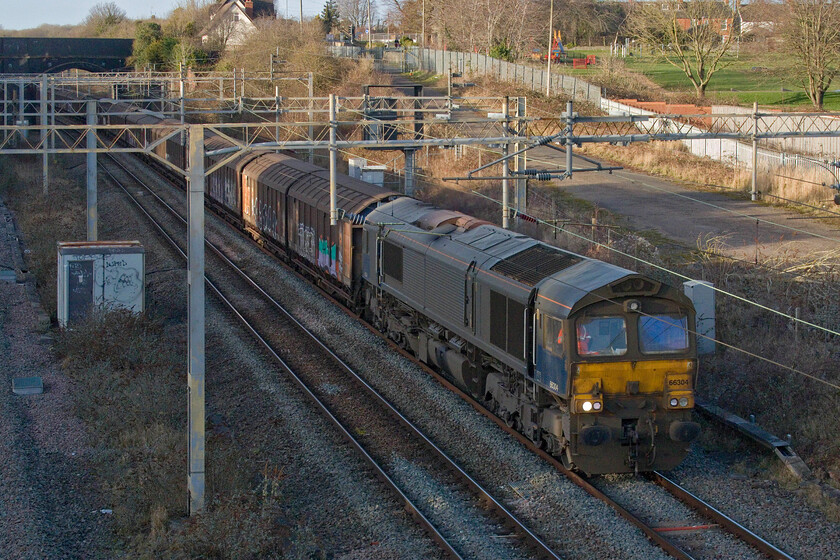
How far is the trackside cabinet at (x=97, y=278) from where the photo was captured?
1969cm

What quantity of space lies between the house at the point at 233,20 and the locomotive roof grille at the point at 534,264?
74.1 metres

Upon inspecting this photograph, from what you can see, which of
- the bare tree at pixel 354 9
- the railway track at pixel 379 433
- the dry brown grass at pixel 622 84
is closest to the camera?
the railway track at pixel 379 433

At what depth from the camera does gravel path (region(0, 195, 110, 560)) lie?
412 inches

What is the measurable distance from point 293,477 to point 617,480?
4586 millimetres

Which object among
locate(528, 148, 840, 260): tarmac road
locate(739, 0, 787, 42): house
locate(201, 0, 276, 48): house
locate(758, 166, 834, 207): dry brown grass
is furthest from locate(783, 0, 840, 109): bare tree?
locate(201, 0, 276, 48): house

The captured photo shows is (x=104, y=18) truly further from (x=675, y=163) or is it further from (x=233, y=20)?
(x=675, y=163)

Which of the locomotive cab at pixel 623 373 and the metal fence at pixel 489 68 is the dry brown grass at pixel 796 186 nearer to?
the metal fence at pixel 489 68

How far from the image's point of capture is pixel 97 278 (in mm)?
19875

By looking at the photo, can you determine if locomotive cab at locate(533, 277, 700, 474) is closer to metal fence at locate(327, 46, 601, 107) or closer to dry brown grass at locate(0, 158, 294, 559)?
dry brown grass at locate(0, 158, 294, 559)

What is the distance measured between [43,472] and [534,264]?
7.64 m

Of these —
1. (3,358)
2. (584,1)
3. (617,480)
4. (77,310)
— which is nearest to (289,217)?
(77,310)

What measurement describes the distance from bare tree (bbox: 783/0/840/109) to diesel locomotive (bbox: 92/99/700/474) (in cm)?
3507

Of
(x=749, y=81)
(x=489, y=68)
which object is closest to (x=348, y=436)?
(x=489, y=68)

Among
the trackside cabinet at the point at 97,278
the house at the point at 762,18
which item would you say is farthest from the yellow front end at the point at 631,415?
the house at the point at 762,18
